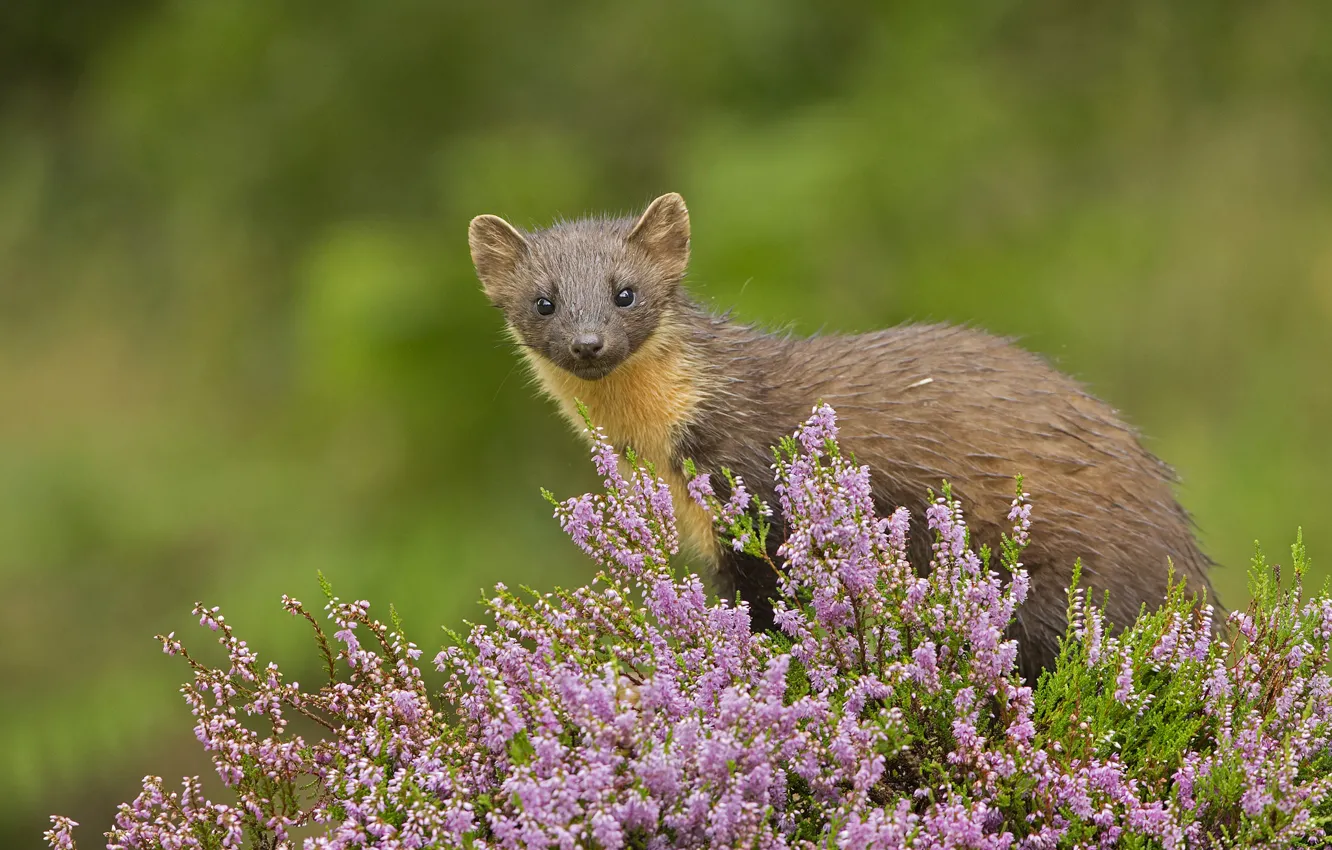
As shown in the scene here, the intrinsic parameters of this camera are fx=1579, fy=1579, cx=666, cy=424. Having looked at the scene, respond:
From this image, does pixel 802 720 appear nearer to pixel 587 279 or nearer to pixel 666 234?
pixel 587 279

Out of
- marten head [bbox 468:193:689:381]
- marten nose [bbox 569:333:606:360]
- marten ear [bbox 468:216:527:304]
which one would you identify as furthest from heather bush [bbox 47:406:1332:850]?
marten ear [bbox 468:216:527:304]

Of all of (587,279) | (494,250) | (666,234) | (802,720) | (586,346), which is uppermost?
(494,250)

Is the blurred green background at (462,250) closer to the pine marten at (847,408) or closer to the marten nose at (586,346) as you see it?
the pine marten at (847,408)

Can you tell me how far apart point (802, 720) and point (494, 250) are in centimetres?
263

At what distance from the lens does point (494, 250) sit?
18.7 ft

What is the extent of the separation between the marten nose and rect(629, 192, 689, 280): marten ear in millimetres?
571

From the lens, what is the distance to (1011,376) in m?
5.31

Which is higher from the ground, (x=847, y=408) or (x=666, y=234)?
(x=666, y=234)

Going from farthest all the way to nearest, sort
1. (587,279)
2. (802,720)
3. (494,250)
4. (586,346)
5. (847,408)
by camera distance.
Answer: (494,250) < (587,279) < (847,408) < (586,346) < (802,720)

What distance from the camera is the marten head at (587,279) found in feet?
17.1

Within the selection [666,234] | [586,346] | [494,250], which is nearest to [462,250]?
[494,250]

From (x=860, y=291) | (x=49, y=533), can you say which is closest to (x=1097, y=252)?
(x=860, y=291)

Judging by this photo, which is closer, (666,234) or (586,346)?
(586,346)

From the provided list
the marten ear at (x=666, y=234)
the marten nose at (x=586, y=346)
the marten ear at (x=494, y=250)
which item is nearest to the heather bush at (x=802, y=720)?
the marten nose at (x=586, y=346)
